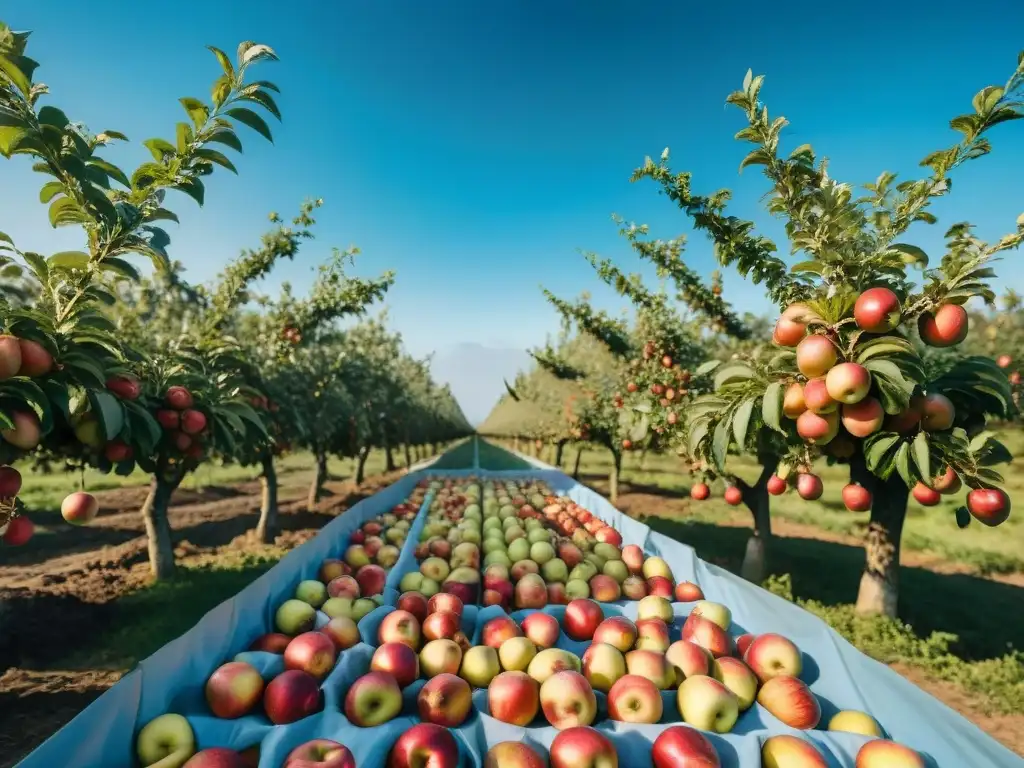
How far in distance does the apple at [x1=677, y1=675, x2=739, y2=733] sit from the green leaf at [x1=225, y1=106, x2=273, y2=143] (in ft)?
12.3

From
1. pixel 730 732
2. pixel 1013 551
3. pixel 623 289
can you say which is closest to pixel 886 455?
pixel 730 732

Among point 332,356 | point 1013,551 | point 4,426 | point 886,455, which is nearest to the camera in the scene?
point 4,426

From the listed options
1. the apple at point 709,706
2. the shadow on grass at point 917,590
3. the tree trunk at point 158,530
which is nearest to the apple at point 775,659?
the apple at point 709,706

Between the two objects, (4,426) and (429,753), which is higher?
(4,426)

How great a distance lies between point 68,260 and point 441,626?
10.5ft

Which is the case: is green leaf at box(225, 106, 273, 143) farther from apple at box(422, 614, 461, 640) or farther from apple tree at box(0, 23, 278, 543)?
apple at box(422, 614, 461, 640)

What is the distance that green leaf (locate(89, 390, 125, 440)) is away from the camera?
2867 mm

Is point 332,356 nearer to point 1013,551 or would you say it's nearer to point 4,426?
point 4,426

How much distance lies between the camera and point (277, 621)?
11.1 ft

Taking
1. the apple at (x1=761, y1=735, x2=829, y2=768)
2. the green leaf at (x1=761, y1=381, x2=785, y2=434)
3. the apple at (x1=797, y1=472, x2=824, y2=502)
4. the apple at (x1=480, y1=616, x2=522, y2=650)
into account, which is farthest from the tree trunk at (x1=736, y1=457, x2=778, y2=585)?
the apple at (x1=761, y1=735, x2=829, y2=768)

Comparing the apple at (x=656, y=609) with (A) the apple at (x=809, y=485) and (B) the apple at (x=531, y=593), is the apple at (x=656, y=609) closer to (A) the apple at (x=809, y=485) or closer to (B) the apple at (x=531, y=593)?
(B) the apple at (x=531, y=593)

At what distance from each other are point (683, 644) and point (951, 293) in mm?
2741

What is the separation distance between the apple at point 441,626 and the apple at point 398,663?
28 cm

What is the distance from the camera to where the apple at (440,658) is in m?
2.90
